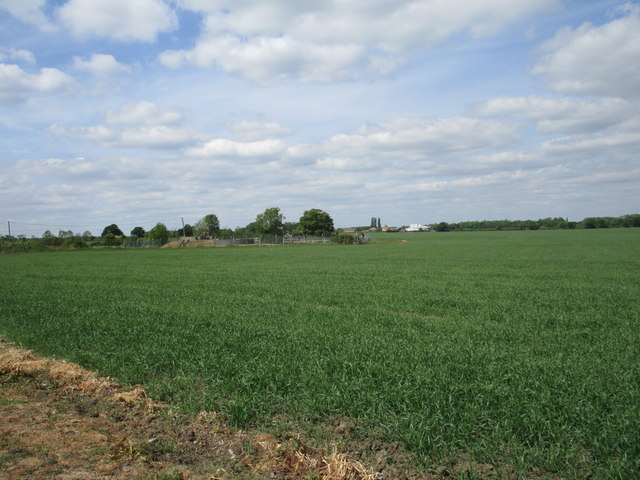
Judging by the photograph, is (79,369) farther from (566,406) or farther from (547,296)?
(547,296)

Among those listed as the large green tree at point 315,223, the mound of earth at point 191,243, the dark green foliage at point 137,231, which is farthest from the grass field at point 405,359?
the dark green foliage at point 137,231

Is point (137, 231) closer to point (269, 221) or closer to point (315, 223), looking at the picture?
point (269, 221)

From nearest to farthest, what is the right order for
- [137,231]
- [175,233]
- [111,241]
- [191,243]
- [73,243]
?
[73,243] < [111,241] < [191,243] < [175,233] < [137,231]

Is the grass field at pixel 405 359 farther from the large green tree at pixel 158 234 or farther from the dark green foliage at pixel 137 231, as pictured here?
the dark green foliage at pixel 137 231

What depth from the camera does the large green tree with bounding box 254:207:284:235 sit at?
14012cm

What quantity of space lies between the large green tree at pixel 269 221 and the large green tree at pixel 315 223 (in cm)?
934

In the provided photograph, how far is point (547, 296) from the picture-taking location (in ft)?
52.7

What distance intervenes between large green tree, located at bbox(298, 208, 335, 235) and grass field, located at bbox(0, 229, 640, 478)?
116 metres

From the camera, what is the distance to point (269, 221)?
460 feet

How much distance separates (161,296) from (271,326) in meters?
8.26

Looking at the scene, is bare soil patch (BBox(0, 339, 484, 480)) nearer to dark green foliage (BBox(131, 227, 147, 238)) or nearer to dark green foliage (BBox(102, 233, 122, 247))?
dark green foliage (BBox(102, 233, 122, 247))

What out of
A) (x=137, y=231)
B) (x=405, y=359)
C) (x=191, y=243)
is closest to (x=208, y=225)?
(x=137, y=231)

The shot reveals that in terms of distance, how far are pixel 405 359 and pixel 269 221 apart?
13372 cm

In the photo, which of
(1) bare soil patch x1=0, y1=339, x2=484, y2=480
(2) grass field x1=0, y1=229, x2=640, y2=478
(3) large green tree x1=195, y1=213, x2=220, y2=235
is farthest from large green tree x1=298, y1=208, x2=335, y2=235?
(1) bare soil patch x1=0, y1=339, x2=484, y2=480
